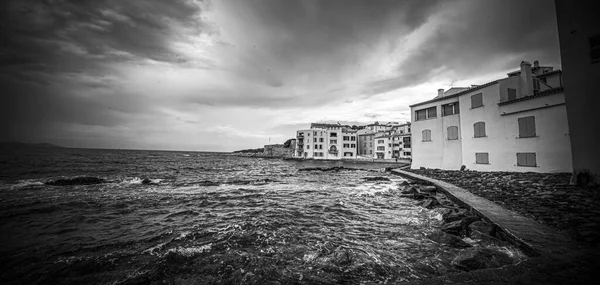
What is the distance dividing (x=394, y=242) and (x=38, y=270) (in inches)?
372

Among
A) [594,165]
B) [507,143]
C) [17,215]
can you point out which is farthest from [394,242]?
[507,143]

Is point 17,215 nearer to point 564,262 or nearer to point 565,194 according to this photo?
point 564,262

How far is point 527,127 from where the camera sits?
17.0 m

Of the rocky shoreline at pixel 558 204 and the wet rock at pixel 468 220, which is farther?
the wet rock at pixel 468 220

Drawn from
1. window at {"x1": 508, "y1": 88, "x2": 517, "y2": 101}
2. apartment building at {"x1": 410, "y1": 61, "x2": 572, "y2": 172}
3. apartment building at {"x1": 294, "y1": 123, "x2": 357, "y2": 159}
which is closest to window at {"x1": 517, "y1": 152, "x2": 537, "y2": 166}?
apartment building at {"x1": 410, "y1": 61, "x2": 572, "y2": 172}

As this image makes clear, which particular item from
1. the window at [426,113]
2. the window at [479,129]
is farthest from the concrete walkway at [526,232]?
the window at [426,113]

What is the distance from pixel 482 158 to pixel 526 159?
3508 mm

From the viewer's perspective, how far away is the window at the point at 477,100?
68.1 ft

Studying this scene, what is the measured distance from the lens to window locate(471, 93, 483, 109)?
20.8 m

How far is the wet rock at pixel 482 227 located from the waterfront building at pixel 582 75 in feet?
27.0

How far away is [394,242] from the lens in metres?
6.44

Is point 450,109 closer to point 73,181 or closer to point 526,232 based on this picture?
point 526,232

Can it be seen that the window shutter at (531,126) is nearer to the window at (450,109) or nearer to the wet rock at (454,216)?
the window at (450,109)

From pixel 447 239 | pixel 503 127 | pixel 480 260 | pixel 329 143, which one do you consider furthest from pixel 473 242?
pixel 329 143
